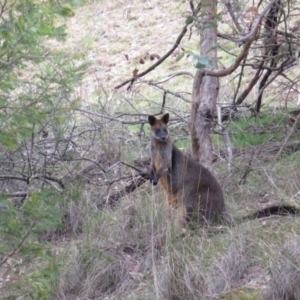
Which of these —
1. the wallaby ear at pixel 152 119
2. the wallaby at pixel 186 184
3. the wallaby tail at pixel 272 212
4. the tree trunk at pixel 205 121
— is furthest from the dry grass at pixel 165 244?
the wallaby ear at pixel 152 119

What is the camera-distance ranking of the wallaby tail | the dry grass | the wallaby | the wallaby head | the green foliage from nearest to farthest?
the green foliage, the dry grass, the wallaby tail, the wallaby, the wallaby head

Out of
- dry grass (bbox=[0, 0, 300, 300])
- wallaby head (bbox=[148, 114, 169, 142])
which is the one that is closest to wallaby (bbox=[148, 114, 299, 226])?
wallaby head (bbox=[148, 114, 169, 142])

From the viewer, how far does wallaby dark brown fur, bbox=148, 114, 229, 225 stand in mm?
6871

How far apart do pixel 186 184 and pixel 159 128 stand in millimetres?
801

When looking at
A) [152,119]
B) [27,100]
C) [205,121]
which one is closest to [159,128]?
[152,119]

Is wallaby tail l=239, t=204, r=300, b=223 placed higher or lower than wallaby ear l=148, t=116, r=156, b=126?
lower

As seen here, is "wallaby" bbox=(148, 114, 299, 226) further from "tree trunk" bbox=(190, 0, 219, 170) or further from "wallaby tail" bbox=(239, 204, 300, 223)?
"tree trunk" bbox=(190, 0, 219, 170)

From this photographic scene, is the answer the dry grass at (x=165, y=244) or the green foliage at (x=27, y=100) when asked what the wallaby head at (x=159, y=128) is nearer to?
A: the dry grass at (x=165, y=244)

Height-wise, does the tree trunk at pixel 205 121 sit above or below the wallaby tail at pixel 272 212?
above

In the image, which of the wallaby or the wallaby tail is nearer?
the wallaby tail

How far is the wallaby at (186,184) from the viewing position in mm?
6762

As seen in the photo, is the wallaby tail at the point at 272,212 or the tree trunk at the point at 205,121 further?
the tree trunk at the point at 205,121

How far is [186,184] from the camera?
7.29 m

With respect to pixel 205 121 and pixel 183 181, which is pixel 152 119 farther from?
pixel 183 181
